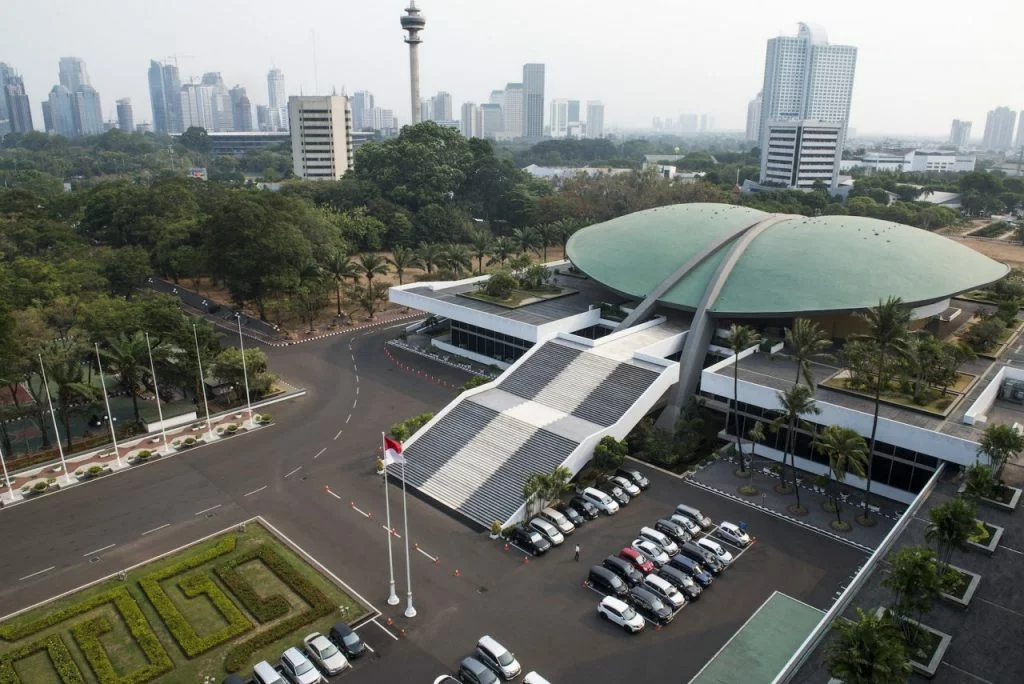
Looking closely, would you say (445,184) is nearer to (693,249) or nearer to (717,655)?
(693,249)

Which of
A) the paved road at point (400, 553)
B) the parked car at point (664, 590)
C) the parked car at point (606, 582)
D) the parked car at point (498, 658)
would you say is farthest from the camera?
the parked car at point (606, 582)

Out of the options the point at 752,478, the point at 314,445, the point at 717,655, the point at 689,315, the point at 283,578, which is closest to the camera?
the point at 717,655

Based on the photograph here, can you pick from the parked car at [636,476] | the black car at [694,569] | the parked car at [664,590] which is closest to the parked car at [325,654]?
the parked car at [664,590]

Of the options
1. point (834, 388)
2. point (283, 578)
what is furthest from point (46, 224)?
point (834, 388)

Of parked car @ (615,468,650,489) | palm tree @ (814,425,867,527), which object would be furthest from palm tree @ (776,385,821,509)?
parked car @ (615,468,650,489)

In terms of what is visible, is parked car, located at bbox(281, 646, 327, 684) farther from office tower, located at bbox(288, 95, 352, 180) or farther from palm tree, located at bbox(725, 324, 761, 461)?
office tower, located at bbox(288, 95, 352, 180)

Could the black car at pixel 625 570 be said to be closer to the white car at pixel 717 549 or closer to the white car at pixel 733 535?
the white car at pixel 717 549
